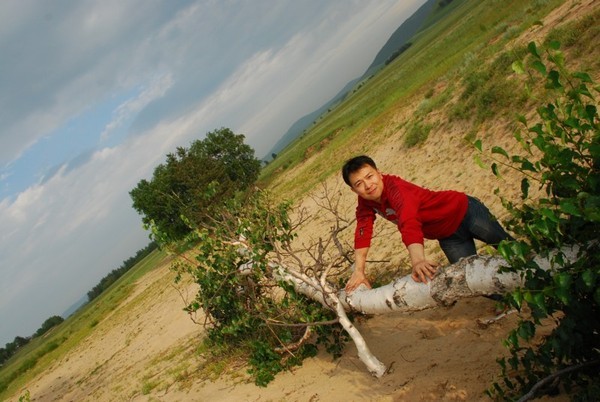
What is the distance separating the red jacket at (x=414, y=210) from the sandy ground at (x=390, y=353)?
4.57 ft

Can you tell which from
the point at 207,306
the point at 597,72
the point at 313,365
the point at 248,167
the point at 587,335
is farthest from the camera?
the point at 248,167

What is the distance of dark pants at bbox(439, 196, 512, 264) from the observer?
4359 mm

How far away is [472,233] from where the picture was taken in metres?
4.42

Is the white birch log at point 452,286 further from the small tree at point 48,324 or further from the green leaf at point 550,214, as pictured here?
the small tree at point 48,324

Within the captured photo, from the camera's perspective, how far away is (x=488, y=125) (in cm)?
1115

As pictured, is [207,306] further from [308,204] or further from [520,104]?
[308,204]

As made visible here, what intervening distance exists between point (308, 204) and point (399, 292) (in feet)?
51.4

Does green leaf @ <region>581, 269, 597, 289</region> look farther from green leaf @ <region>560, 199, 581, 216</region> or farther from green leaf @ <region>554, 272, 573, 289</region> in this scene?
green leaf @ <region>560, 199, 581, 216</region>

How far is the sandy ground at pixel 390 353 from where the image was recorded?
4.53 m

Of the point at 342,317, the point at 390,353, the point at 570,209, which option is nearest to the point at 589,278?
the point at 570,209

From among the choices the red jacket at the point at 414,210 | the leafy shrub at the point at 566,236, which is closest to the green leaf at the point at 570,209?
the leafy shrub at the point at 566,236

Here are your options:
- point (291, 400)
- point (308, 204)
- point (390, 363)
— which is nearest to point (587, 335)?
point (390, 363)

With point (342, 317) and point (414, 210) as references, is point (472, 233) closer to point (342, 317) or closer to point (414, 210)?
point (414, 210)

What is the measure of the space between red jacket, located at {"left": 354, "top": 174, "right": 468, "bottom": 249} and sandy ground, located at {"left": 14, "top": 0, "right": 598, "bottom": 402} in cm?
139
